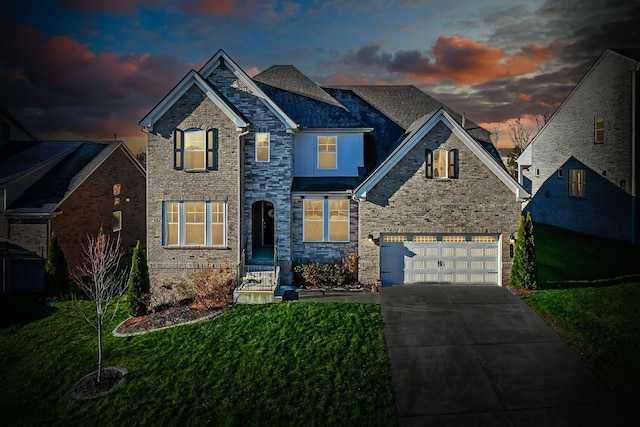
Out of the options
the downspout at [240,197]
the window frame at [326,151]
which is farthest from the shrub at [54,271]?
the window frame at [326,151]

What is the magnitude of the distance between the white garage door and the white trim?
631 centimetres

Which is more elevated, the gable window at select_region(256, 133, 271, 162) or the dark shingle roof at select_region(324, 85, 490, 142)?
the dark shingle roof at select_region(324, 85, 490, 142)

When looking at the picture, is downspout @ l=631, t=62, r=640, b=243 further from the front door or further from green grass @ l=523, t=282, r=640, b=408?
the front door

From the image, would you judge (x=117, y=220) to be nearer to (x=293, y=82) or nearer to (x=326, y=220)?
(x=293, y=82)

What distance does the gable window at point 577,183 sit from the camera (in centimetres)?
2456

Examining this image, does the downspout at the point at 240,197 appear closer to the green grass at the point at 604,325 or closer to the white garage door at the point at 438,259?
the white garage door at the point at 438,259

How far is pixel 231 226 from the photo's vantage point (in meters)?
16.9

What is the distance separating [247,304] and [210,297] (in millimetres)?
1443

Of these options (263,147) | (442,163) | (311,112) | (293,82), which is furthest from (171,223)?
(442,163)

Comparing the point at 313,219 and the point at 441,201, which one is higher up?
the point at 441,201

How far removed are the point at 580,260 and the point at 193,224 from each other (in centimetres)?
1798

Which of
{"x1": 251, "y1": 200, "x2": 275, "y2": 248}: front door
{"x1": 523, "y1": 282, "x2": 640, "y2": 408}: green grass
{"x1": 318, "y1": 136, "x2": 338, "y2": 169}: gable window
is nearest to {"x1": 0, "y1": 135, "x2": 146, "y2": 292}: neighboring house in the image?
{"x1": 251, "y1": 200, "x2": 275, "y2": 248}: front door

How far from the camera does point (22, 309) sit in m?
16.3

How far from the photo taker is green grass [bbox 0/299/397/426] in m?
9.49
